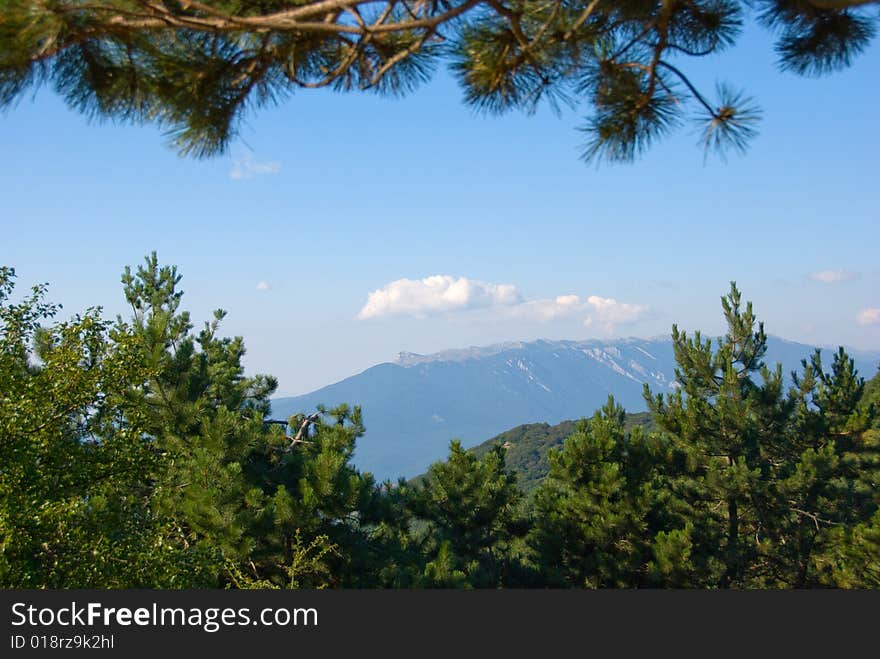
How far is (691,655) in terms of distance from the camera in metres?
3.39

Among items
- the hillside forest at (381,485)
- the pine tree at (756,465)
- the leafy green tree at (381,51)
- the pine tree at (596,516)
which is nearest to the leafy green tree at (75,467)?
the hillside forest at (381,485)

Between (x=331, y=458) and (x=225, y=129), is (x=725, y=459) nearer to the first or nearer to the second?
(x=331, y=458)

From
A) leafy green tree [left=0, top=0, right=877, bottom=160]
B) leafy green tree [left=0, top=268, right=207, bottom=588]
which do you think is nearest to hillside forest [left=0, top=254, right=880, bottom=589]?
leafy green tree [left=0, top=268, right=207, bottom=588]

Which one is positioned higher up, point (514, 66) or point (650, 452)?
point (514, 66)

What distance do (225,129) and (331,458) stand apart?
4.86 m

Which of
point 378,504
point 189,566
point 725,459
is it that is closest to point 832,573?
point 725,459

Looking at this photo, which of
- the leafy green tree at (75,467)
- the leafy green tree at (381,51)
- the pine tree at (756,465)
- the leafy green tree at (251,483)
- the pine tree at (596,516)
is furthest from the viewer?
the pine tree at (756,465)

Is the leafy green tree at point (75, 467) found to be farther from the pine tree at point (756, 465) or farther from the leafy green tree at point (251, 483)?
the pine tree at point (756, 465)

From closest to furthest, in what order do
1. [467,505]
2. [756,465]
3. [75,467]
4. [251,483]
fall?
[75,467]
[251,483]
[467,505]
[756,465]

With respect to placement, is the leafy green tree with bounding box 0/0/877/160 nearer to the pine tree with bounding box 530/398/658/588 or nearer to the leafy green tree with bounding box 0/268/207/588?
the leafy green tree with bounding box 0/268/207/588

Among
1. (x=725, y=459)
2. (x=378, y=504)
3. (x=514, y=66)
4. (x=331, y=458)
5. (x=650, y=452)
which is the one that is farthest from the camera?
(x=725, y=459)

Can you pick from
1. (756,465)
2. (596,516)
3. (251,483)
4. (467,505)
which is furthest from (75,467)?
(756,465)

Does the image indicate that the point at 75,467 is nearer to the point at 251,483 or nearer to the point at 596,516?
the point at 251,483

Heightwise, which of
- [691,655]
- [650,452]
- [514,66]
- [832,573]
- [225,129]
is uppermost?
[514,66]
